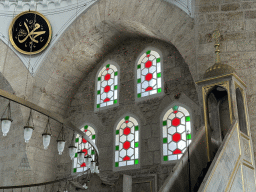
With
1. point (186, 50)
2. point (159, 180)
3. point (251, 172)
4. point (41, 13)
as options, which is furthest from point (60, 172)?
point (251, 172)

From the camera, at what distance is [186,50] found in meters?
6.22

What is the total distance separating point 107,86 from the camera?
29.0 feet

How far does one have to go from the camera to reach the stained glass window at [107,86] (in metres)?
8.64

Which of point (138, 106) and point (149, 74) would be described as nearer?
point (138, 106)

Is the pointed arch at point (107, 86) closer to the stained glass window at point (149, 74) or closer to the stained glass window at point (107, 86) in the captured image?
the stained glass window at point (107, 86)

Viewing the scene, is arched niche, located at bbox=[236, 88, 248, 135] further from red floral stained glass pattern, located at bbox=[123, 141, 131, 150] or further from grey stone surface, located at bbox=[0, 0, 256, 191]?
red floral stained glass pattern, located at bbox=[123, 141, 131, 150]

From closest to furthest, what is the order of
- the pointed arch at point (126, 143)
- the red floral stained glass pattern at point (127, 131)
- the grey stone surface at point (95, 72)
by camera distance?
the grey stone surface at point (95, 72) → the pointed arch at point (126, 143) → the red floral stained glass pattern at point (127, 131)

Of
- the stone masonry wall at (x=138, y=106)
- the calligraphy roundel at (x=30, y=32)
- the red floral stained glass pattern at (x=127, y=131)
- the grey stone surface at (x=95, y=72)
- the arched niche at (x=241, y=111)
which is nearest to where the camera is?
the arched niche at (x=241, y=111)

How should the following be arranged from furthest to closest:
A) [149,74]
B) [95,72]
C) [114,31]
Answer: [95,72] < [114,31] < [149,74]

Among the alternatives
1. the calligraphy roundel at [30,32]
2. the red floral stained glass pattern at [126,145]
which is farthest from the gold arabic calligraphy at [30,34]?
the red floral stained glass pattern at [126,145]

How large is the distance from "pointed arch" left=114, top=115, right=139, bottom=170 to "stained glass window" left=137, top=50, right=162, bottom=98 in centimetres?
72

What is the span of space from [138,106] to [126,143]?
→ 0.92m

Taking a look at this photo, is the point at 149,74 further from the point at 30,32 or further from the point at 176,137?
the point at 30,32

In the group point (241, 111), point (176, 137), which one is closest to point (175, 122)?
point (176, 137)
